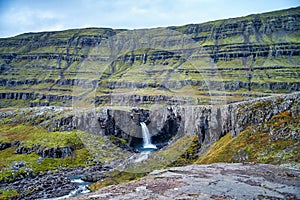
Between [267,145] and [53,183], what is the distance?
174ft

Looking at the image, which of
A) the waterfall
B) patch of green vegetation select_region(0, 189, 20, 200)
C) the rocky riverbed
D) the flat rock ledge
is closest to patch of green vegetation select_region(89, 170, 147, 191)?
the rocky riverbed

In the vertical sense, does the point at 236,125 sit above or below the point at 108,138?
above

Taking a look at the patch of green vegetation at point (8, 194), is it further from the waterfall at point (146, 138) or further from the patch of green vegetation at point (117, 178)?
the waterfall at point (146, 138)

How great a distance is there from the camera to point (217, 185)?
1458 inches

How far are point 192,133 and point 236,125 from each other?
2012 cm

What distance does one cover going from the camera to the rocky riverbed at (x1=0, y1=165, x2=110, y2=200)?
229 ft

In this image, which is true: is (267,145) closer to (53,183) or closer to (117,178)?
(117,178)

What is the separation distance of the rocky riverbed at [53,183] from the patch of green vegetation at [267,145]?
1332 inches

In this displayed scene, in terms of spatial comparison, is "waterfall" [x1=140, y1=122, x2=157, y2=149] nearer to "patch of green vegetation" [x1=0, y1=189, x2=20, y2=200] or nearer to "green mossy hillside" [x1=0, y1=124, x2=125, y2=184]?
"green mossy hillside" [x1=0, y1=124, x2=125, y2=184]

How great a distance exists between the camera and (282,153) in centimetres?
5059

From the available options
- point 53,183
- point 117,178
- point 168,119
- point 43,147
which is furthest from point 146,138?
point 53,183

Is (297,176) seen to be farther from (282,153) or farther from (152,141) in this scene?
(152,141)

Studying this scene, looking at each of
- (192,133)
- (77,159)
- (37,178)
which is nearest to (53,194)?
(37,178)

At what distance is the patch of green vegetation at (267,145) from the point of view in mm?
50206
